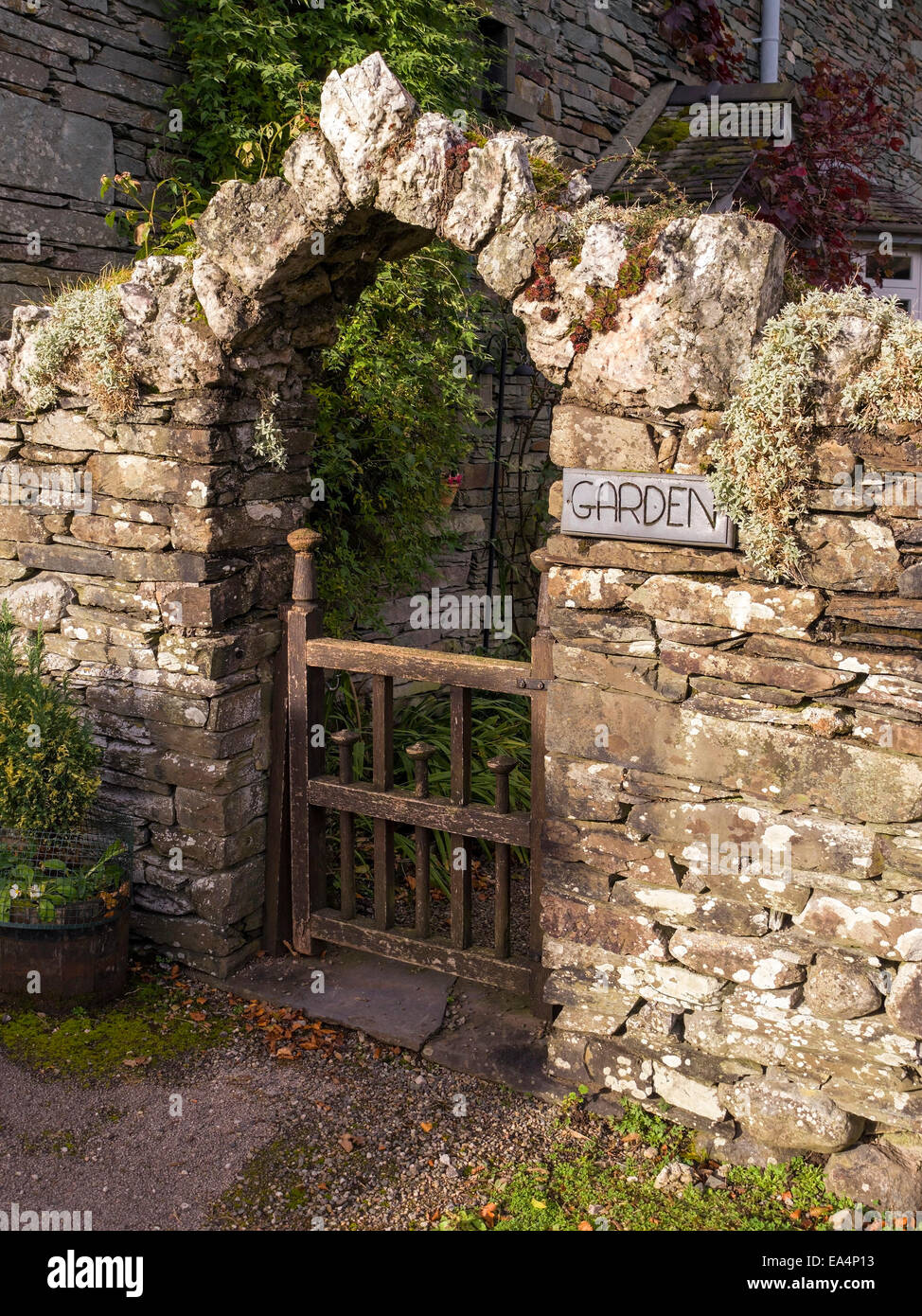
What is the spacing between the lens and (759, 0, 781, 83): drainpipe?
8898 mm

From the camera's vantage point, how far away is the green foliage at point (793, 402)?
2590mm

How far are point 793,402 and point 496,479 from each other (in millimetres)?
4422

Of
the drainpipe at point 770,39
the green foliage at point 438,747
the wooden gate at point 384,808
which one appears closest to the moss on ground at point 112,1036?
the wooden gate at point 384,808

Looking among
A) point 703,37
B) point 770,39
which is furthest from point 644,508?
point 770,39

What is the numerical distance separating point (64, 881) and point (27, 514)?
141cm

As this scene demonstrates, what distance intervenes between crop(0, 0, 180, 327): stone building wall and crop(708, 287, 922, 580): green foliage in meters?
3.50

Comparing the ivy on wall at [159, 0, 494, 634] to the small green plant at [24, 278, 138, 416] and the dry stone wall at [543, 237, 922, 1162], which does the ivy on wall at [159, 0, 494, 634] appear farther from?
the dry stone wall at [543, 237, 922, 1162]

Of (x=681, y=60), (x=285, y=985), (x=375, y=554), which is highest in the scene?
(x=681, y=60)

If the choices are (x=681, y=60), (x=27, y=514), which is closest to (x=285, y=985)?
(x=27, y=514)

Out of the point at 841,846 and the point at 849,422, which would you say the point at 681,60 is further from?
the point at 841,846

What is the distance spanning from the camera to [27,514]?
4137 millimetres

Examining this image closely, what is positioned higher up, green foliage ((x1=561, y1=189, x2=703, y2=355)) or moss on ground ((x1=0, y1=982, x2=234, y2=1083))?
green foliage ((x1=561, y1=189, x2=703, y2=355))

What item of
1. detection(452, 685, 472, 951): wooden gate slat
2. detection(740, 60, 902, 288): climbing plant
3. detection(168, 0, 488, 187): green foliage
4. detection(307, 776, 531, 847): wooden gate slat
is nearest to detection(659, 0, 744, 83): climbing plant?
detection(740, 60, 902, 288): climbing plant

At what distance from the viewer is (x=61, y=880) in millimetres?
3750
